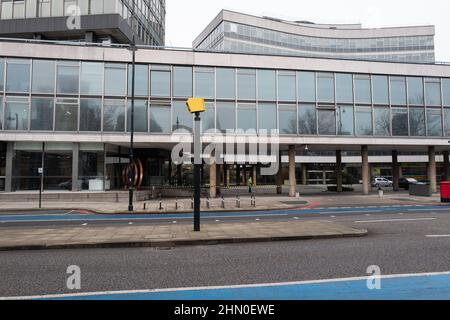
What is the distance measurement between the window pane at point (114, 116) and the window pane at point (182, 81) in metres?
4.68

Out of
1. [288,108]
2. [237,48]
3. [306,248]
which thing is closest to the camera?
[306,248]

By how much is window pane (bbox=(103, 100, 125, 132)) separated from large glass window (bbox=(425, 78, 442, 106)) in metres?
29.5

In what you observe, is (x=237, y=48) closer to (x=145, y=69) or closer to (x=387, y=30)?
(x=387, y=30)

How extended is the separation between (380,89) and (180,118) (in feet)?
64.7

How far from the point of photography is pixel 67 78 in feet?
82.4

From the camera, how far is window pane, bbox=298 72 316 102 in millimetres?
28234

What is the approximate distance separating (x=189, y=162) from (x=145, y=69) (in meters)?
15.3

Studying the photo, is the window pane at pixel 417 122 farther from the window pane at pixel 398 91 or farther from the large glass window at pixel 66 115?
the large glass window at pixel 66 115

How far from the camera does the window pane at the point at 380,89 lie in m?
29.4

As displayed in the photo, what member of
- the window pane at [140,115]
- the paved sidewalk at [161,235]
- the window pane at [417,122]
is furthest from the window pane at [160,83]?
the window pane at [417,122]

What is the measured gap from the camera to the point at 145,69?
85.5 feet

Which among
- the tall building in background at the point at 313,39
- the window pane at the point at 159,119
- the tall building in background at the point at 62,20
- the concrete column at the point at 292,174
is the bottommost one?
the concrete column at the point at 292,174
